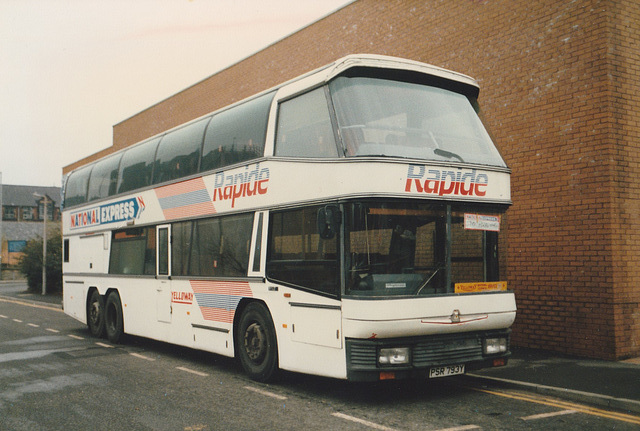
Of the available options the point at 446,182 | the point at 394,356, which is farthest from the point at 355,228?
the point at 394,356

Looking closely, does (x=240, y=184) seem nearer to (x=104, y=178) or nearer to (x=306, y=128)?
(x=306, y=128)

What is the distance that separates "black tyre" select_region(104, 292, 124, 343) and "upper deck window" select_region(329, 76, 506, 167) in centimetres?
782

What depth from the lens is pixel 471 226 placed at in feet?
24.6

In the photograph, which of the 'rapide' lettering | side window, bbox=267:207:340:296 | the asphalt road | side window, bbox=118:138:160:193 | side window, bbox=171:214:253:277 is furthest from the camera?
side window, bbox=118:138:160:193

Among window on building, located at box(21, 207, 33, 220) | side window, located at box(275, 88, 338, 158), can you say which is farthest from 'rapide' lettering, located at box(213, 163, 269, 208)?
window on building, located at box(21, 207, 33, 220)

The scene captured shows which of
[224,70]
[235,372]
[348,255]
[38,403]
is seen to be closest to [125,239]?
[235,372]

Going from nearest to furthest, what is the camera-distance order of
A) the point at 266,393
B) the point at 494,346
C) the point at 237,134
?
the point at 494,346 < the point at 266,393 < the point at 237,134

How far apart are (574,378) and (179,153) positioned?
23.6 feet

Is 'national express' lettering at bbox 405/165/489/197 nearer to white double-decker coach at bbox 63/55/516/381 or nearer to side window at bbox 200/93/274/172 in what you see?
white double-decker coach at bbox 63/55/516/381

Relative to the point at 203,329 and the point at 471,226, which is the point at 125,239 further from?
the point at 471,226

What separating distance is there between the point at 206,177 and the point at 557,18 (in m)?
6.51

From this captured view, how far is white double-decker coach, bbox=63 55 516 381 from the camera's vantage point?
22.6ft

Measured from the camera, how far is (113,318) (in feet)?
43.9

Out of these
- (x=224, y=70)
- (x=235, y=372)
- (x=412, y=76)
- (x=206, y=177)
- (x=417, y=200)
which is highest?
(x=224, y=70)
